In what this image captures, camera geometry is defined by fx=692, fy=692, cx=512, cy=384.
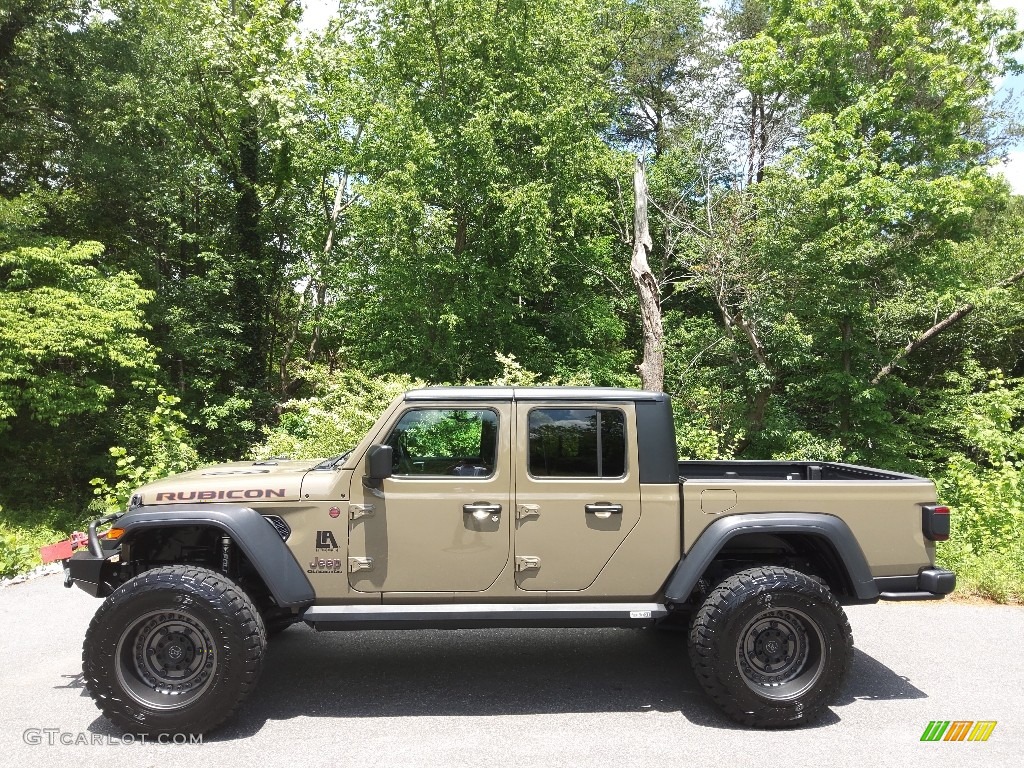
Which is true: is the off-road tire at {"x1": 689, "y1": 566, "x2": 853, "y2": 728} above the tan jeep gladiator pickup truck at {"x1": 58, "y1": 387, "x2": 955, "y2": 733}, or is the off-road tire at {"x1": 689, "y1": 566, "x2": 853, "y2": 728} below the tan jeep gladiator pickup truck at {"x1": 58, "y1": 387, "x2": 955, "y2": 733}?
below

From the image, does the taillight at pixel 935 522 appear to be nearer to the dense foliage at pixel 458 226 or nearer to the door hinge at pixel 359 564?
the door hinge at pixel 359 564

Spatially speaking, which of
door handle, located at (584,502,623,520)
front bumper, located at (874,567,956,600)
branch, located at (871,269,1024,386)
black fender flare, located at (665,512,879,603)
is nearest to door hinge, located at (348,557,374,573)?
door handle, located at (584,502,623,520)

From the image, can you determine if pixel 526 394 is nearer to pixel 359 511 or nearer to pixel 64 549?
pixel 359 511

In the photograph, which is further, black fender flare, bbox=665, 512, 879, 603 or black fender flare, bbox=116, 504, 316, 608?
black fender flare, bbox=665, 512, 879, 603

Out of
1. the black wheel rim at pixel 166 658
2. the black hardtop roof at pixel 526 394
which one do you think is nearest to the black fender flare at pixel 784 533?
the black hardtop roof at pixel 526 394

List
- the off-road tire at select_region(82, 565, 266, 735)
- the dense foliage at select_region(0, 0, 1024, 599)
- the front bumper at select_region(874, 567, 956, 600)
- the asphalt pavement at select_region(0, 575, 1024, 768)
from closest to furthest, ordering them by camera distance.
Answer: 1. the asphalt pavement at select_region(0, 575, 1024, 768)
2. the off-road tire at select_region(82, 565, 266, 735)
3. the front bumper at select_region(874, 567, 956, 600)
4. the dense foliage at select_region(0, 0, 1024, 599)

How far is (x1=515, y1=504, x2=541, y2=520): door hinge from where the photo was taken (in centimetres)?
406

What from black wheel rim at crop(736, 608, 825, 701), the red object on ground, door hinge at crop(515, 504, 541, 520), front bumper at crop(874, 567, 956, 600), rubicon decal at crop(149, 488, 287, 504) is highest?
rubicon decal at crop(149, 488, 287, 504)

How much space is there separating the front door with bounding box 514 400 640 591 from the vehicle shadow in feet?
2.61

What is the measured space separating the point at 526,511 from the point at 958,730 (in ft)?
8.70

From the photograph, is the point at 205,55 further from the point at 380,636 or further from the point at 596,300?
the point at 380,636

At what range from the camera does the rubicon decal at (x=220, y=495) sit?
4008 mm

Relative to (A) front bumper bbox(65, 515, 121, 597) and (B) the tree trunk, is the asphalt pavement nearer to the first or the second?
(A) front bumper bbox(65, 515, 121, 597)

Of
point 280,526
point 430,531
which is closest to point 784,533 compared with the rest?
point 430,531
